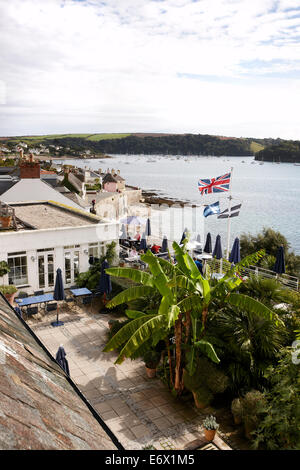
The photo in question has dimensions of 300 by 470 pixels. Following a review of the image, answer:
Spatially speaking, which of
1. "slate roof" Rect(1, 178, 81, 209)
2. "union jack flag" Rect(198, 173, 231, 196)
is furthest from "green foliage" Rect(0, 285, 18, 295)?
"slate roof" Rect(1, 178, 81, 209)

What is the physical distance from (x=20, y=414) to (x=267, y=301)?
34.9 feet

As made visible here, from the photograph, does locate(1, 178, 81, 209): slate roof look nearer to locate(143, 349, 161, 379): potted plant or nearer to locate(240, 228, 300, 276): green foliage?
locate(240, 228, 300, 276): green foliage

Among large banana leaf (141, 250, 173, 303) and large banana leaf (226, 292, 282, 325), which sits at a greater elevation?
large banana leaf (141, 250, 173, 303)

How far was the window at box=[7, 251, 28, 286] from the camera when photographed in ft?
64.8

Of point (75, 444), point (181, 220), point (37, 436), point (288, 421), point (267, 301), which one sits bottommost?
point (181, 220)

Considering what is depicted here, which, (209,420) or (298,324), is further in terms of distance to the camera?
(298,324)

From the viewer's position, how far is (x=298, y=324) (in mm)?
11031

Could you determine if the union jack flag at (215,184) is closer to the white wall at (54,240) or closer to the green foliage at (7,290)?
the white wall at (54,240)

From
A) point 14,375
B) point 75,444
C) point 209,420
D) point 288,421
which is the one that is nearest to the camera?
point 75,444

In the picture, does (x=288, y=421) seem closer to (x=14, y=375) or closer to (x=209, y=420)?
(x=209, y=420)

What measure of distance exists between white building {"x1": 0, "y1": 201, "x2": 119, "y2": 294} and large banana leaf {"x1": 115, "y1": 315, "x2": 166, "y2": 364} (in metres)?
11.5

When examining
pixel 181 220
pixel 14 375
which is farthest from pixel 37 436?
pixel 181 220

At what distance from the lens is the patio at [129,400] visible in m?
9.80
